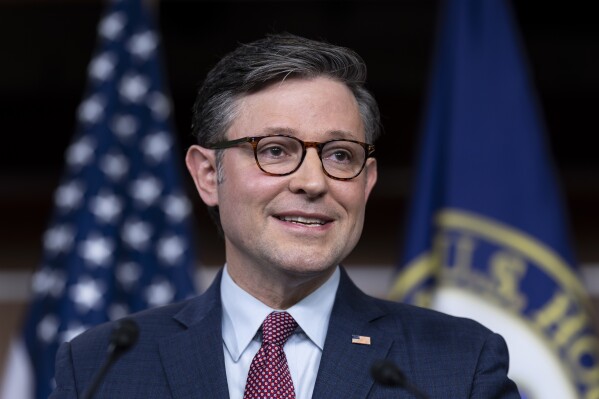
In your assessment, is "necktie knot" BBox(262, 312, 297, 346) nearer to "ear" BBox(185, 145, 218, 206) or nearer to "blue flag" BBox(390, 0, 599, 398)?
"ear" BBox(185, 145, 218, 206)

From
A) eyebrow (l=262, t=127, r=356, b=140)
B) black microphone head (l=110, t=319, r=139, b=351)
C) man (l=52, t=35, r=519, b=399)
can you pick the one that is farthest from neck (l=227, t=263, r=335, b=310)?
black microphone head (l=110, t=319, r=139, b=351)

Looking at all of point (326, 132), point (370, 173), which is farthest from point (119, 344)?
point (370, 173)

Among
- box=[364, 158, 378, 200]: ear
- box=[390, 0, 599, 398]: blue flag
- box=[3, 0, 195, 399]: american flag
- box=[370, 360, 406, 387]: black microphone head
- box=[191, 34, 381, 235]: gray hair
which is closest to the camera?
box=[370, 360, 406, 387]: black microphone head

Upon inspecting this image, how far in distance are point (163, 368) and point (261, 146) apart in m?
0.43

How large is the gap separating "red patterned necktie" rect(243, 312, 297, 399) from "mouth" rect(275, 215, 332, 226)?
0.58ft

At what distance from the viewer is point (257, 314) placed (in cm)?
176

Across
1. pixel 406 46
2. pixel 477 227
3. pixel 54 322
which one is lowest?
pixel 54 322

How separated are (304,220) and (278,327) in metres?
0.20

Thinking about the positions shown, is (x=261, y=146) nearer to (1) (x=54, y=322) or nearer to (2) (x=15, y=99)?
(1) (x=54, y=322)

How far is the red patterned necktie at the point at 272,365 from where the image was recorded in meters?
1.65

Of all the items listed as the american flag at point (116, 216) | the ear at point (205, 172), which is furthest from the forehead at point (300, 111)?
the american flag at point (116, 216)

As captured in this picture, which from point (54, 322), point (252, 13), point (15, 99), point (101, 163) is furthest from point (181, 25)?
point (54, 322)

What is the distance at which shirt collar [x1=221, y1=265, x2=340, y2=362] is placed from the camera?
1748 mm

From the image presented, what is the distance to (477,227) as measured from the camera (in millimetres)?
3004
